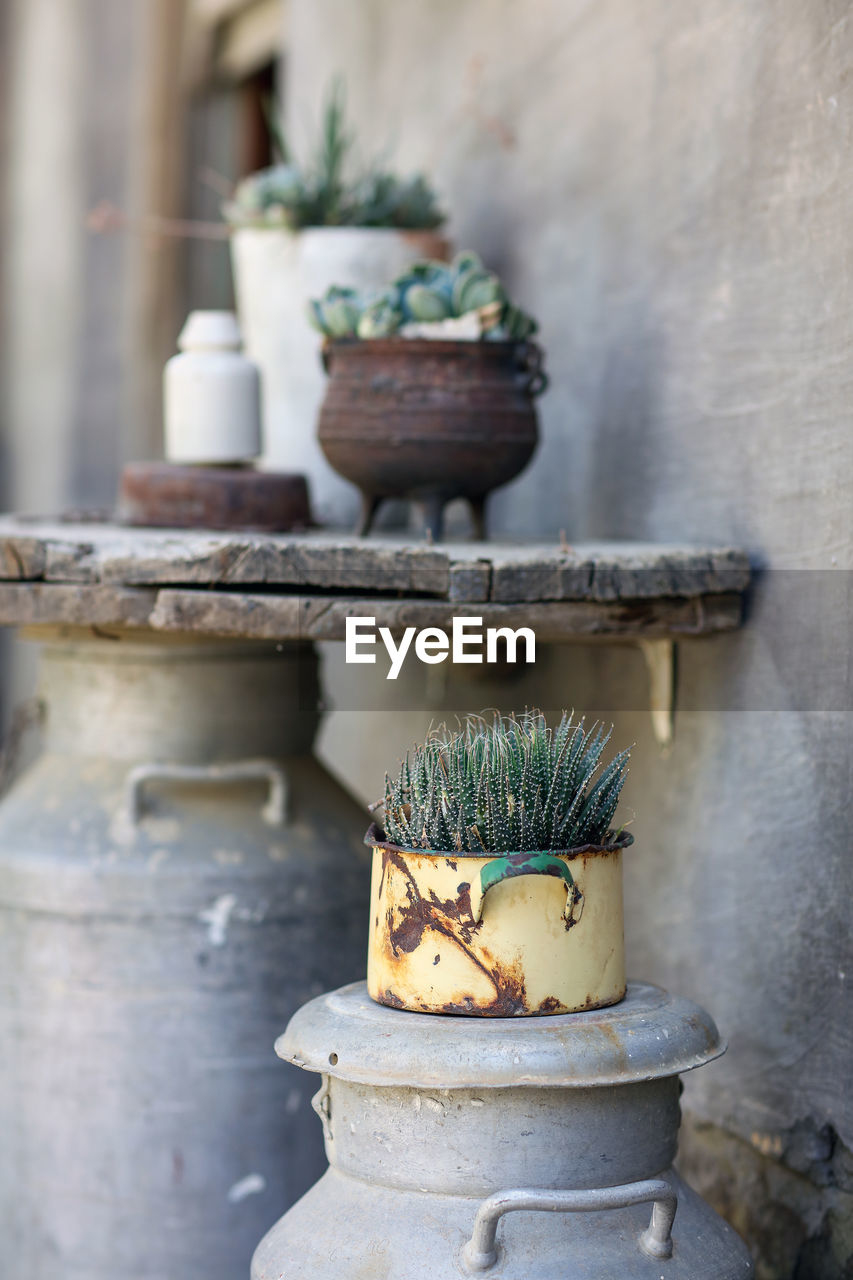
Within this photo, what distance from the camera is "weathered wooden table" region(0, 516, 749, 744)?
166cm

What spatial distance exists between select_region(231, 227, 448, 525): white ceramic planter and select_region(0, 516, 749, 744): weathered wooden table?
2.50 feet

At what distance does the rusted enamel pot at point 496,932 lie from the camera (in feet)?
4.57

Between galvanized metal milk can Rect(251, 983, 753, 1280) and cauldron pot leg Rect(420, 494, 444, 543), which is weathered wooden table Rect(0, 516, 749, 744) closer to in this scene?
cauldron pot leg Rect(420, 494, 444, 543)

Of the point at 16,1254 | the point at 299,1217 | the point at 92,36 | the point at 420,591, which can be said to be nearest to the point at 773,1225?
the point at 299,1217

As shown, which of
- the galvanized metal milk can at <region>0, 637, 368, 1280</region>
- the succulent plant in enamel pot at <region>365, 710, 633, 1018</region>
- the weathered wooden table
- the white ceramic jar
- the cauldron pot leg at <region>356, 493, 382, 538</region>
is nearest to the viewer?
the succulent plant in enamel pot at <region>365, 710, 633, 1018</region>

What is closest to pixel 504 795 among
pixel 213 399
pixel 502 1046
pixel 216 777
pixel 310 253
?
pixel 502 1046

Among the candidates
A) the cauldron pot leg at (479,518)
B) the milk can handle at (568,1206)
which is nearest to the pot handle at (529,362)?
the cauldron pot leg at (479,518)

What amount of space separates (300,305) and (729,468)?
100 centimetres

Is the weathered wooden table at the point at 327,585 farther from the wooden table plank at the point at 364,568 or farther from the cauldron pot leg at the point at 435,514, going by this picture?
the cauldron pot leg at the point at 435,514

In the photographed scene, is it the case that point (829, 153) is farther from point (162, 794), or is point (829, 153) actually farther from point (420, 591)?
point (162, 794)

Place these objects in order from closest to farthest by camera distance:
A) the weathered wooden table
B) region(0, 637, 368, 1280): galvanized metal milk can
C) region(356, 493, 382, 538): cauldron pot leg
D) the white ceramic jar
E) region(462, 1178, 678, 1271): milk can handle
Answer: region(462, 1178, 678, 1271): milk can handle < the weathered wooden table < region(0, 637, 368, 1280): galvanized metal milk can < region(356, 493, 382, 538): cauldron pot leg < the white ceramic jar

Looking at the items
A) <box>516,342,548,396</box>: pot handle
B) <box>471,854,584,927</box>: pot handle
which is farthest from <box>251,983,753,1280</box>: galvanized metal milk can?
<box>516,342,548,396</box>: pot handle

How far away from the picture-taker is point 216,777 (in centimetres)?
197

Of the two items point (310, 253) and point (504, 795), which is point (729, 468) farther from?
point (310, 253)
